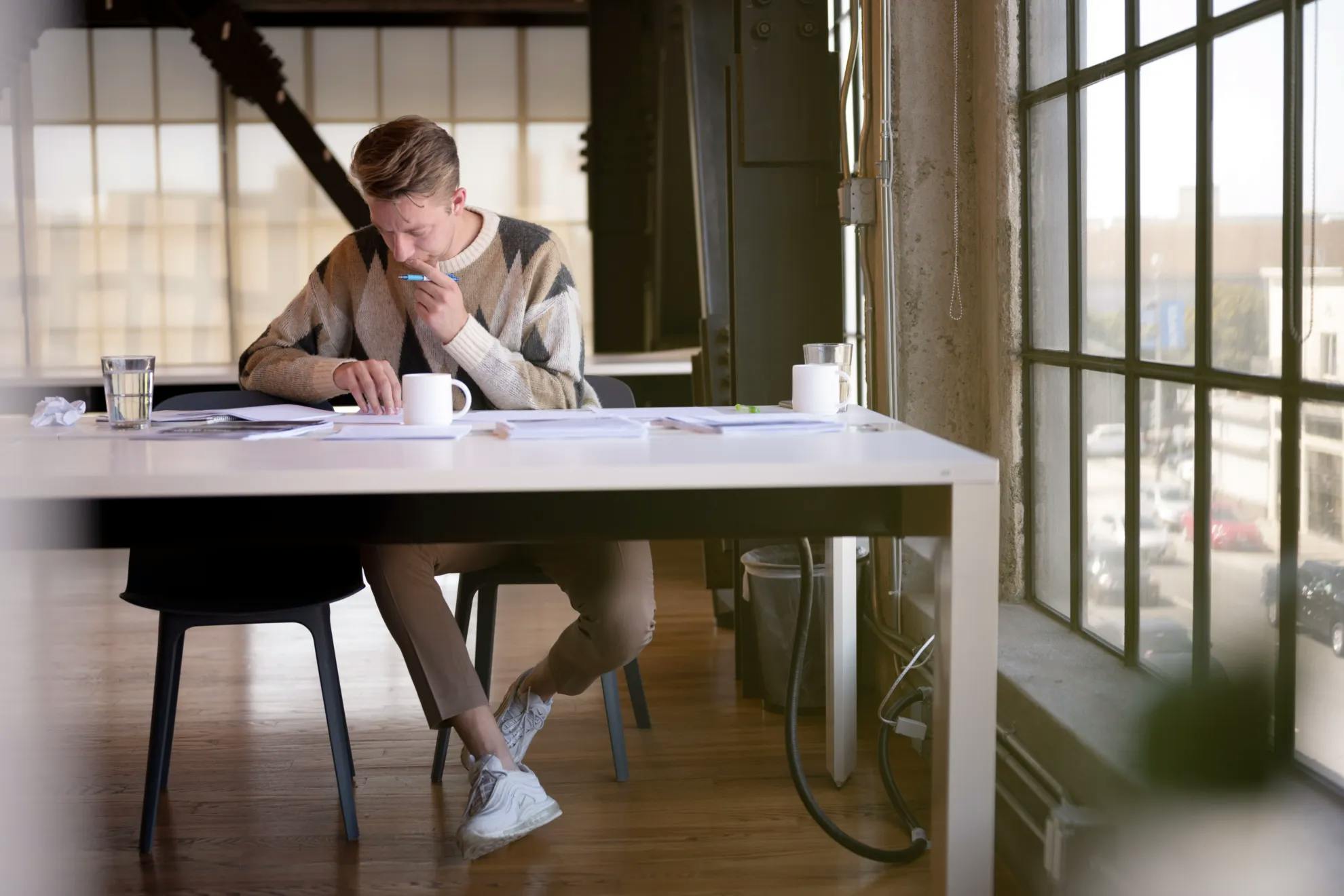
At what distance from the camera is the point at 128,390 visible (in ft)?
5.87

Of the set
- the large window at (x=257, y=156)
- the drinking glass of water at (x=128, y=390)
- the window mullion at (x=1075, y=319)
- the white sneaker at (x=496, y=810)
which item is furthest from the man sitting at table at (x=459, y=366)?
the large window at (x=257, y=156)

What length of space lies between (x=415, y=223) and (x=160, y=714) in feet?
3.04

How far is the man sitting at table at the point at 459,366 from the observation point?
1.88 m

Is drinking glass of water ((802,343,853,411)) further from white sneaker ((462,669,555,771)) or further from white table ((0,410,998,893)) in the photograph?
white sneaker ((462,669,555,771))

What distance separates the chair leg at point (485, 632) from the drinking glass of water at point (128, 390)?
712 millimetres

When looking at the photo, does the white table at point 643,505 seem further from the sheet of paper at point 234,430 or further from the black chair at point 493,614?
the black chair at point 493,614

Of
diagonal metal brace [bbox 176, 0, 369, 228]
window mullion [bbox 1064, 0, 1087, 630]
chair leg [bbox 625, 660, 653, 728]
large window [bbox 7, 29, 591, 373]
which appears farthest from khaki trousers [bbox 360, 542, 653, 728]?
large window [bbox 7, 29, 591, 373]

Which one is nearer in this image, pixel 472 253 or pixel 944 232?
pixel 472 253

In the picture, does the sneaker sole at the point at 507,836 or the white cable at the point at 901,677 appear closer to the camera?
the sneaker sole at the point at 507,836

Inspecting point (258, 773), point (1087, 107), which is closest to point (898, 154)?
point (1087, 107)

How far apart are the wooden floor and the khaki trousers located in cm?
28

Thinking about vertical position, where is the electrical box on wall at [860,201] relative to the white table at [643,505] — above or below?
above

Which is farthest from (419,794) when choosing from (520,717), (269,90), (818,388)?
(269,90)

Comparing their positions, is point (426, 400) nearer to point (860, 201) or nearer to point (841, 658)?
point (841, 658)
